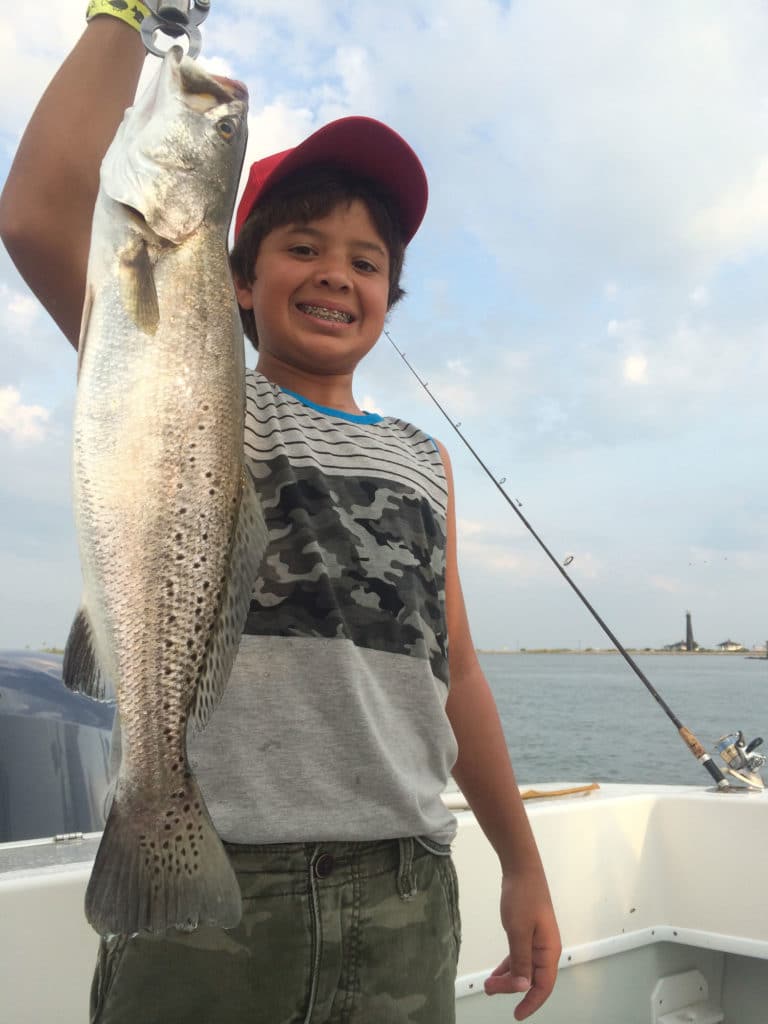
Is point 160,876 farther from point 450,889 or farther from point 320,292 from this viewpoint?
point 320,292

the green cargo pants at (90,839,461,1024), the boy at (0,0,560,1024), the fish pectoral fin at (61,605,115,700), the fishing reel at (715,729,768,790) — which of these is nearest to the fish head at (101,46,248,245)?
the boy at (0,0,560,1024)

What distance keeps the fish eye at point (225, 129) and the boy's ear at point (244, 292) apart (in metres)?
0.54

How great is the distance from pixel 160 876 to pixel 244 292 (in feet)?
5.03

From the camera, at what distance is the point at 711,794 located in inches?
163

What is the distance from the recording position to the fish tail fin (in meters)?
1.38

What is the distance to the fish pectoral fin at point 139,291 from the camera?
5.13ft

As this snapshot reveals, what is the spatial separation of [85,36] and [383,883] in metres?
1.88

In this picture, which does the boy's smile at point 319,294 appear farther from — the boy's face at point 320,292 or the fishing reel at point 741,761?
the fishing reel at point 741,761

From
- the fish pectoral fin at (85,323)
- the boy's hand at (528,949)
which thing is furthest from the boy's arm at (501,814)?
the fish pectoral fin at (85,323)

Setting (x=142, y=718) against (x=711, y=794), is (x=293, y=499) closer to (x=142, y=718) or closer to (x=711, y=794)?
(x=142, y=718)

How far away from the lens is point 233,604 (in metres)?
1.59

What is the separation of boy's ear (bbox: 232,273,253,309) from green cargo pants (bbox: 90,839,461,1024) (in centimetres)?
142

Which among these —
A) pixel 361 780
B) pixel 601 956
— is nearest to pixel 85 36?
pixel 361 780

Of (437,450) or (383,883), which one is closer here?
(383,883)
